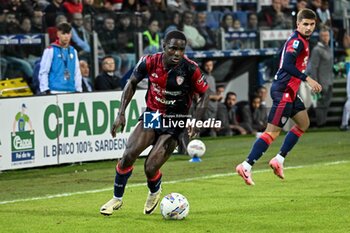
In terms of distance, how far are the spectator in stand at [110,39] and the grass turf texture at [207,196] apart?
3037mm

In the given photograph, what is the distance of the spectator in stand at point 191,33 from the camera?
23172 mm

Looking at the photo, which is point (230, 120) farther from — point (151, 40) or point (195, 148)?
point (195, 148)

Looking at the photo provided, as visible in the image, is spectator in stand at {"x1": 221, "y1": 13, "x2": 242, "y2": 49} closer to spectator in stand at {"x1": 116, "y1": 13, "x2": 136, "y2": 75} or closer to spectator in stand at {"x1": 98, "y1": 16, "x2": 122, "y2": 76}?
spectator in stand at {"x1": 116, "y1": 13, "x2": 136, "y2": 75}

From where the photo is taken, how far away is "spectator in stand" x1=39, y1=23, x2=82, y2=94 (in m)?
17.8

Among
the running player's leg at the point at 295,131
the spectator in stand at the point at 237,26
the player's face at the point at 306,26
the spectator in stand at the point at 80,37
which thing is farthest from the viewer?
the spectator in stand at the point at 237,26

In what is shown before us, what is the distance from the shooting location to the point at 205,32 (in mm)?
23656

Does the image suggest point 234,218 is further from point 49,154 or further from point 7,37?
point 7,37

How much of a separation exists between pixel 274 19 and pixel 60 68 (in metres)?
8.88

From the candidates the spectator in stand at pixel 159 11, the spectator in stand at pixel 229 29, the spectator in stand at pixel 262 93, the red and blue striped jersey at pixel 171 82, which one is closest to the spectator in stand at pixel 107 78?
the spectator in stand at pixel 159 11

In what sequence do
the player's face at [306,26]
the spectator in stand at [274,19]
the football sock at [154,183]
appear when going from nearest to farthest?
the football sock at [154,183], the player's face at [306,26], the spectator in stand at [274,19]

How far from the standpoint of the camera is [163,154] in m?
11.5

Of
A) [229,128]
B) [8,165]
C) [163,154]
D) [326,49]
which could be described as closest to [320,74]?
[326,49]

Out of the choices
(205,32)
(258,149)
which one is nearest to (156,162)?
(258,149)

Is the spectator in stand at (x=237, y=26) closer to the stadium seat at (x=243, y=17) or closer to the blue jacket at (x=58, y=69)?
the stadium seat at (x=243, y=17)
